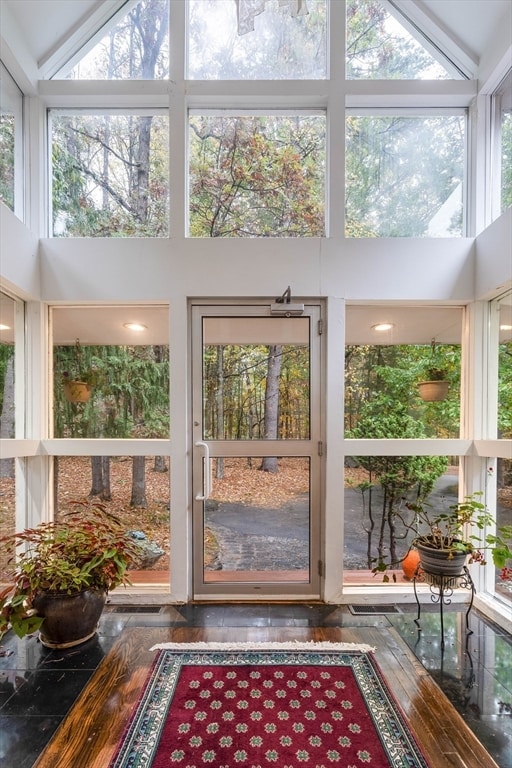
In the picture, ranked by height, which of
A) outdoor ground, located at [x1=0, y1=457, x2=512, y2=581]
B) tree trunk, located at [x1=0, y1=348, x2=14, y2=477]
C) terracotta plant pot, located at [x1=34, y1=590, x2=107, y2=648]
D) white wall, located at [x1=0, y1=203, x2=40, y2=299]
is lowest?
terracotta plant pot, located at [x1=34, y1=590, x2=107, y2=648]

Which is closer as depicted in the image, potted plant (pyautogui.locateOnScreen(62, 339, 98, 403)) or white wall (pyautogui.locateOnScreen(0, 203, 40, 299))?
white wall (pyautogui.locateOnScreen(0, 203, 40, 299))

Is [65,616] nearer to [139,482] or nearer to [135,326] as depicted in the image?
[139,482]

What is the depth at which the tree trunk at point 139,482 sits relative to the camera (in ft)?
9.34

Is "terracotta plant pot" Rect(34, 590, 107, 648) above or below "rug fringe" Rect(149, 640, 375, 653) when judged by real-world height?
above

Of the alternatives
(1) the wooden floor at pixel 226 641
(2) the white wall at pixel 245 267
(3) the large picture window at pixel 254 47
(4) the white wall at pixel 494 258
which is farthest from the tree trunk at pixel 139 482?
(3) the large picture window at pixel 254 47

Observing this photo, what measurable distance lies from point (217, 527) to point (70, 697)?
1.22 m

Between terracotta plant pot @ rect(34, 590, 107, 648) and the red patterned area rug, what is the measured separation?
46 cm

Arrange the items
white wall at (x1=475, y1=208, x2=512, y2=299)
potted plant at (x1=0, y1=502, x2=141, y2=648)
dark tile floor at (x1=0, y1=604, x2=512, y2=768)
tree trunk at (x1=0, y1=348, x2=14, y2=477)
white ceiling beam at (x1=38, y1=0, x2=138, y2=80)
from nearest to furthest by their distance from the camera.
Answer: dark tile floor at (x1=0, y1=604, x2=512, y2=768)
potted plant at (x1=0, y1=502, x2=141, y2=648)
white wall at (x1=475, y1=208, x2=512, y2=299)
tree trunk at (x1=0, y1=348, x2=14, y2=477)
white ceiling beam at (x1=38, y1=0, x2=138, y2=80)

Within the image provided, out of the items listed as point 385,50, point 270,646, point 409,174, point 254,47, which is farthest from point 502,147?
point 270,646

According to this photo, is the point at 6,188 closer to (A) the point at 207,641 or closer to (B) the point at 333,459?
(B) the point at 333,459

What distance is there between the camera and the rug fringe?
7.35 ft

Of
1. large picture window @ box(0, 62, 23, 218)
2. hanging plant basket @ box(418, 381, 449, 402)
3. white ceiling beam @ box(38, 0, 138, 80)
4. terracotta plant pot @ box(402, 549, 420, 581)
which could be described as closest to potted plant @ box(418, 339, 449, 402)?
hanging plant basket @ box(418, 381, 449, 402)

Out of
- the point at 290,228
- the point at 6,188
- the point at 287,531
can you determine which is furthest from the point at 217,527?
the point at 6,188

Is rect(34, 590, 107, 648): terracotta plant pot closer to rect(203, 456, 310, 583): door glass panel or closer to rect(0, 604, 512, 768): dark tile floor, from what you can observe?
rect(0, 604, 512, 768): dark tile floor
